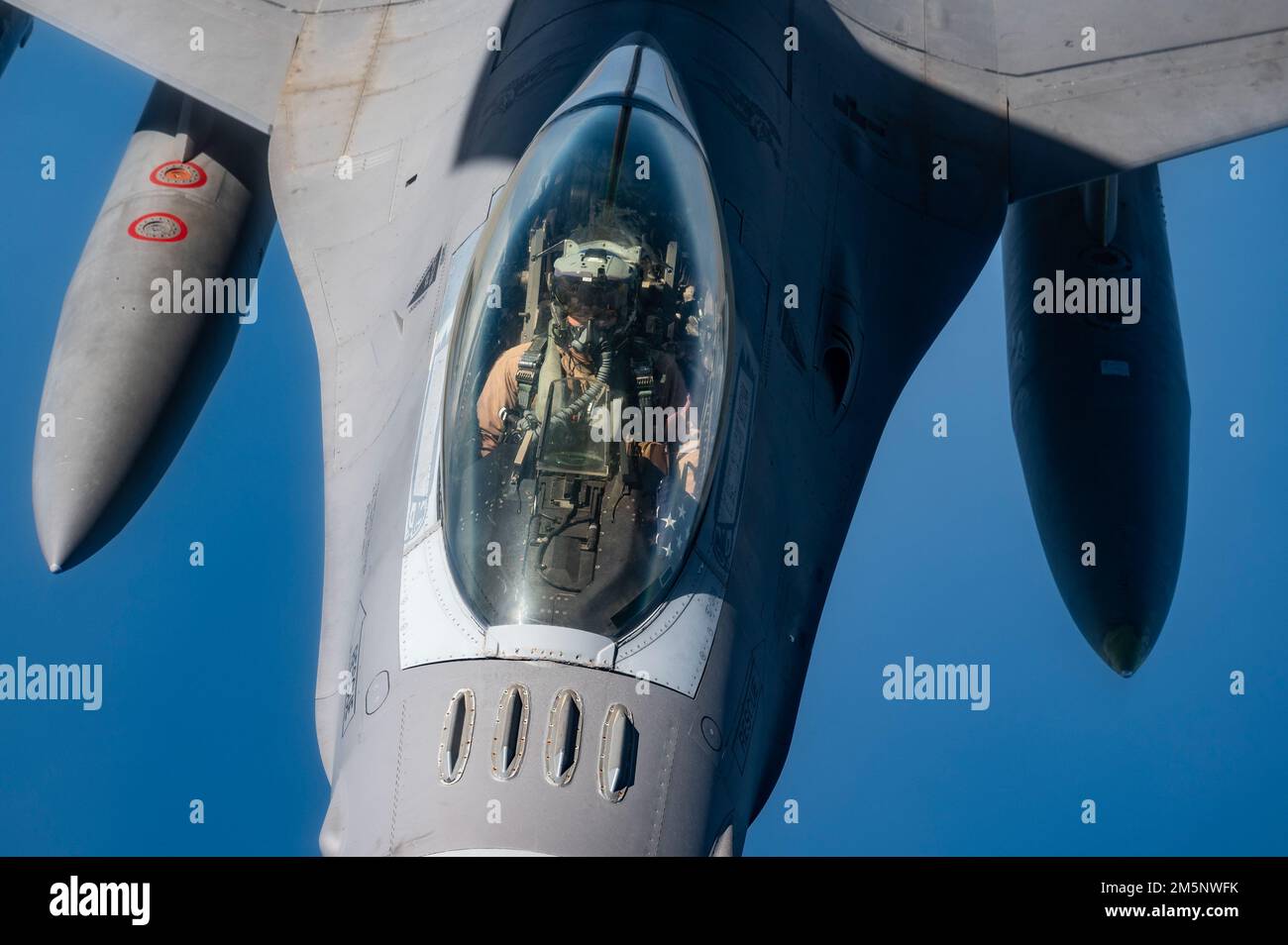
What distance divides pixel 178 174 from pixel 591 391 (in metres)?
6.85

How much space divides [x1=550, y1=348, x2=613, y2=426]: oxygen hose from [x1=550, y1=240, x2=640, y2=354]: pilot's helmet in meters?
0.05

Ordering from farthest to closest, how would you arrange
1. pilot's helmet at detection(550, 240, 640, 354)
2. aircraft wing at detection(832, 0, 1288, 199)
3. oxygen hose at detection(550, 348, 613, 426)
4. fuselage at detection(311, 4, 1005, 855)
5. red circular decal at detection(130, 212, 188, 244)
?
red circular decal at detection(130, 212, 188, 244) → aircraft wing at detection(832, 0, 1288, 199) → pilot's helmet at detection(550, 240, 640, 354) → oxygen hose at detection(550, 348, 613, 426) → fuselage at detection(311, 4, 1005, 855)

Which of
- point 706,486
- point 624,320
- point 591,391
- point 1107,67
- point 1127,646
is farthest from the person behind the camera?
point 1107,67

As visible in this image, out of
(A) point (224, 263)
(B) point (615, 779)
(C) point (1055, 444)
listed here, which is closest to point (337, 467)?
(B) point (615, 779)

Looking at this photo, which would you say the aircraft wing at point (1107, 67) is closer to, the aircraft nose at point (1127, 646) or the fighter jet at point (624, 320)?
the fighter jet at point (624, 320)

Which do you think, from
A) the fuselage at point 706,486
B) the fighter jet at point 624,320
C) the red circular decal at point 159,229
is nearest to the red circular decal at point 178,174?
the fighter jet at point 624,320

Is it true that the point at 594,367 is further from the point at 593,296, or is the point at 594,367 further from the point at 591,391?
the point at 593,296

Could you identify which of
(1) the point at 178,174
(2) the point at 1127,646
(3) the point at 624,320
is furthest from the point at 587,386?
(1) the point at 178,174

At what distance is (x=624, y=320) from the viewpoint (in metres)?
5.88

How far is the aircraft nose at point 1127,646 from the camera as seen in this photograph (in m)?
9.92

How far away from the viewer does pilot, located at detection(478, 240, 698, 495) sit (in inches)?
227

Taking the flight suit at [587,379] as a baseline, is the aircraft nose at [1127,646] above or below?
below

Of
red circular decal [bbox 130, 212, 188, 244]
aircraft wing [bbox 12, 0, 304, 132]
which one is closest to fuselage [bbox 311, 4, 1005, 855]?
aircraft wing [bbox 12, 0, 304, 132]

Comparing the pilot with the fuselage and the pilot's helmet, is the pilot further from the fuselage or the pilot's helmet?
the fuselage
